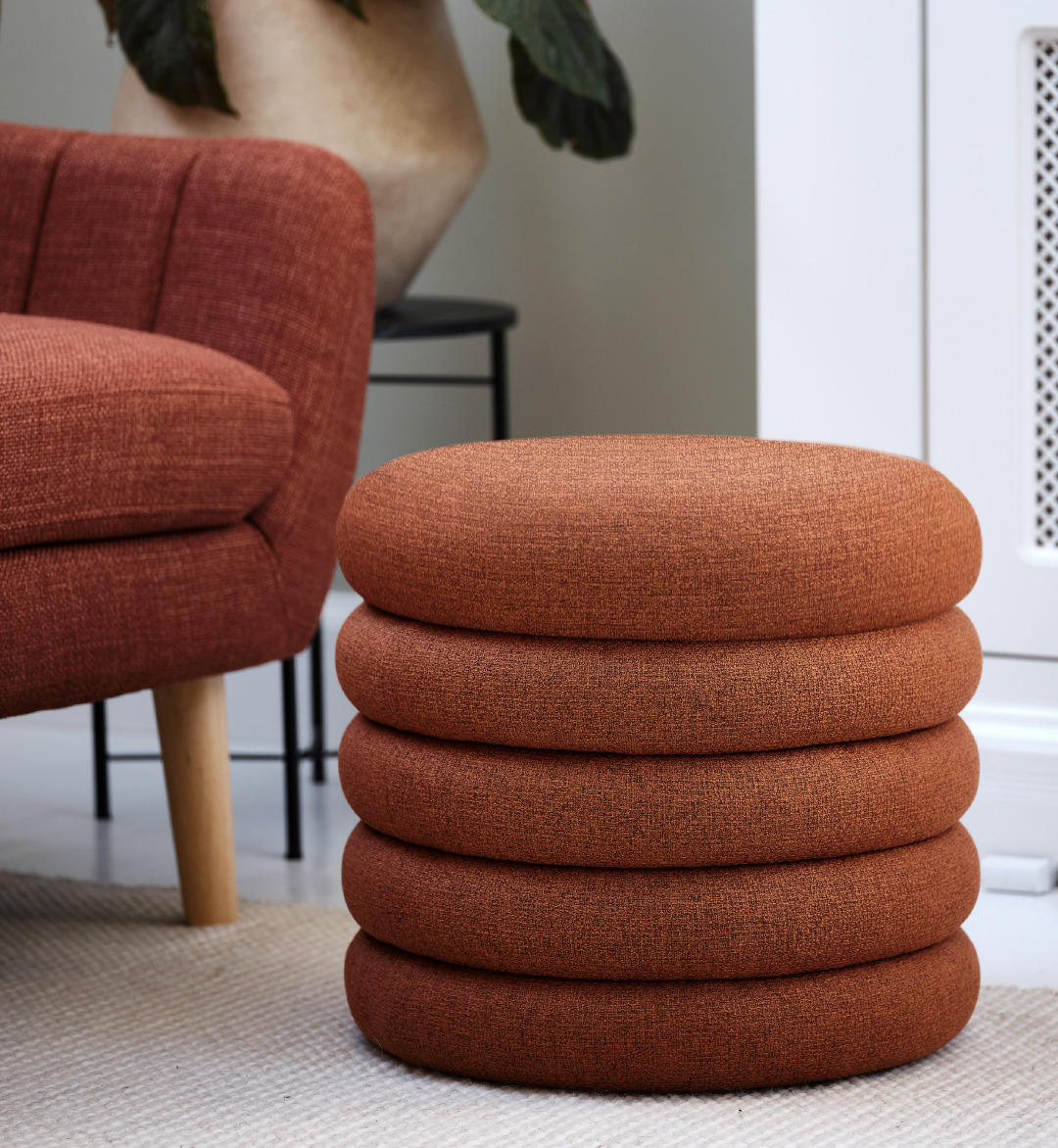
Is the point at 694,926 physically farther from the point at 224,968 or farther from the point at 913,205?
the point at 913,205

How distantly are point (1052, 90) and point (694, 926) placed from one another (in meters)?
1.06

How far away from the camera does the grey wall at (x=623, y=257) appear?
229 centimetres

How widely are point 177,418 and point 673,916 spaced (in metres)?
0.56

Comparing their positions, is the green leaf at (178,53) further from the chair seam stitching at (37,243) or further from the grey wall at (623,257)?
the grey wall at (623,257)

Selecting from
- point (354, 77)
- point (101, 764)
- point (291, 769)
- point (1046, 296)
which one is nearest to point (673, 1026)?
point (291, 769)

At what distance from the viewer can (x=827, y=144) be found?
1787 mm

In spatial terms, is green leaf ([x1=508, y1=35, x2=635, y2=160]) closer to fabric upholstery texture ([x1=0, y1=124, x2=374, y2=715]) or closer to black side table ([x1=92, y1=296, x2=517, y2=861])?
black side table ([x1=92, y1=296, x2=517, y2=861])

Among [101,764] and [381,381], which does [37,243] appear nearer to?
[381,381]

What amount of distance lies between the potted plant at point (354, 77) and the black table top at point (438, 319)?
7cm

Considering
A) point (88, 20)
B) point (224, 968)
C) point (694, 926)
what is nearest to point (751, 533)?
point (694, 926)

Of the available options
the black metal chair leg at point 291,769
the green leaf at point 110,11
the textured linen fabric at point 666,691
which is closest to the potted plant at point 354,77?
the green leaf at point 110,11

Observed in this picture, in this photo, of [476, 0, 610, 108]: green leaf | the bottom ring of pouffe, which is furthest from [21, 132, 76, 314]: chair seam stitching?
the bottom ring of pouffe

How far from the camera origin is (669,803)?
1.05 meters

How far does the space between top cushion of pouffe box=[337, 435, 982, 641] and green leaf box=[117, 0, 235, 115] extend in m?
0.90
